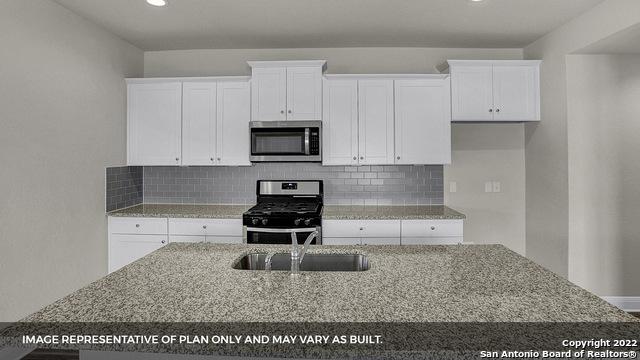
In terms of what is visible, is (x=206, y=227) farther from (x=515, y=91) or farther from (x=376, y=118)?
(x=515, y=91)

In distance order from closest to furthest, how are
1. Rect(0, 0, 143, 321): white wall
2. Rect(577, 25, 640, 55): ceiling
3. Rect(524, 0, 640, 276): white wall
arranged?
Rect(0, 0, 143, 321): white wall → Rect(577, 25, 640, 55): ceiling → Rect(524, 0, 640, 276): white wall

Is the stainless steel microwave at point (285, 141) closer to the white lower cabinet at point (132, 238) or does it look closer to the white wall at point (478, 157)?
the white wall at point (478, 157)

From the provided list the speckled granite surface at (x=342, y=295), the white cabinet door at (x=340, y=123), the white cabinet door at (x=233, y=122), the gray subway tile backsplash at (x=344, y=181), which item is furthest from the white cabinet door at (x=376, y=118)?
the speckled granite surface at (x=342, y=295)

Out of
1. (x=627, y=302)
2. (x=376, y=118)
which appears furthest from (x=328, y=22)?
(x=627, y=302)

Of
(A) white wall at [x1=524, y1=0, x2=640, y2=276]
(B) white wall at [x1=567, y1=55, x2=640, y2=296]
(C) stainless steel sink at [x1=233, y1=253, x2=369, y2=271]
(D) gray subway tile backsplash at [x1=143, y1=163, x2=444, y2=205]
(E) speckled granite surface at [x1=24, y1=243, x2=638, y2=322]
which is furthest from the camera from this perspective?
(D) gray subway tile backsplash at [x1=143, y1=163, x2=444, y2=205]

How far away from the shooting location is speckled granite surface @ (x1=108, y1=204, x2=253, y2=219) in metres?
3.37

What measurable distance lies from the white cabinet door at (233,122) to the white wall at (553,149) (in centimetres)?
285

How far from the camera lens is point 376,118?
3.55 metres

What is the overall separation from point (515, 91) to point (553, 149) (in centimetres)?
65

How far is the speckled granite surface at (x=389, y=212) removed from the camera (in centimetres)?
328

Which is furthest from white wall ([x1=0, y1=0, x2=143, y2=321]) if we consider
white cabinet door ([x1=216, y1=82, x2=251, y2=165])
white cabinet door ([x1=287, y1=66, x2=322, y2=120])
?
white cabinet door ([x1=287, y1=66, x2=322, y2=120])

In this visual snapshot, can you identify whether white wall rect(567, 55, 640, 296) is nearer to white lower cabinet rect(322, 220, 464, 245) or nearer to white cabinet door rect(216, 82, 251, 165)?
white lower cabinet rect(322, 220, 464, 245)

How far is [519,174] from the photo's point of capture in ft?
12.9

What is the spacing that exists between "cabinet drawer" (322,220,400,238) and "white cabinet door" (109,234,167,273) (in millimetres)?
1590
